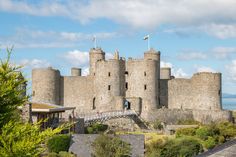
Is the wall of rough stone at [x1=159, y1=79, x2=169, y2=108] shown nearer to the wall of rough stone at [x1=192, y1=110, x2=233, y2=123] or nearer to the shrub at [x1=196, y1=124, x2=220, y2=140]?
the wall of rough stone at [x1=192, y1=110, x2=233, y2=123]

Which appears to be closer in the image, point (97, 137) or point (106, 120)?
point (97, 137)

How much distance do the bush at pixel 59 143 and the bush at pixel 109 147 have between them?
78.3 inches

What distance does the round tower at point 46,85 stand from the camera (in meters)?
52.0

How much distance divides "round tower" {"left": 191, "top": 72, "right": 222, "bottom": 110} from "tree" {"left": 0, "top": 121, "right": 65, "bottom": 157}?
41598 millimetres

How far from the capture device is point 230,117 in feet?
164

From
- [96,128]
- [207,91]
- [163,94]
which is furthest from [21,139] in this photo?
[163,94]

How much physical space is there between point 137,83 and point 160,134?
9.26m

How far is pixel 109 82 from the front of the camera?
4994 cm

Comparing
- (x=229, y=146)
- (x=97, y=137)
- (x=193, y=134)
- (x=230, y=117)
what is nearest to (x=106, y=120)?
(x=193, y=134)

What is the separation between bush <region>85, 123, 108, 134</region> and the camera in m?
40.0

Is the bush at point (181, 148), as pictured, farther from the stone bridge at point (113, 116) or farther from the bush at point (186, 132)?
the stone bridge at point (113, 116)

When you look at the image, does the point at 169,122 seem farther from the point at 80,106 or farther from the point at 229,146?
the point at 229,146

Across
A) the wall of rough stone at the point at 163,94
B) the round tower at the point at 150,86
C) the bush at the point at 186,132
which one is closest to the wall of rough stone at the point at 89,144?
the bush at the point at 186,132

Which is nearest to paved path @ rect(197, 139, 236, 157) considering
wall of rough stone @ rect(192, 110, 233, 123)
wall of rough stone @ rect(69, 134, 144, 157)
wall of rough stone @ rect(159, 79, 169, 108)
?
wall of rough stone @ rect(69, 134, 144, 157)
